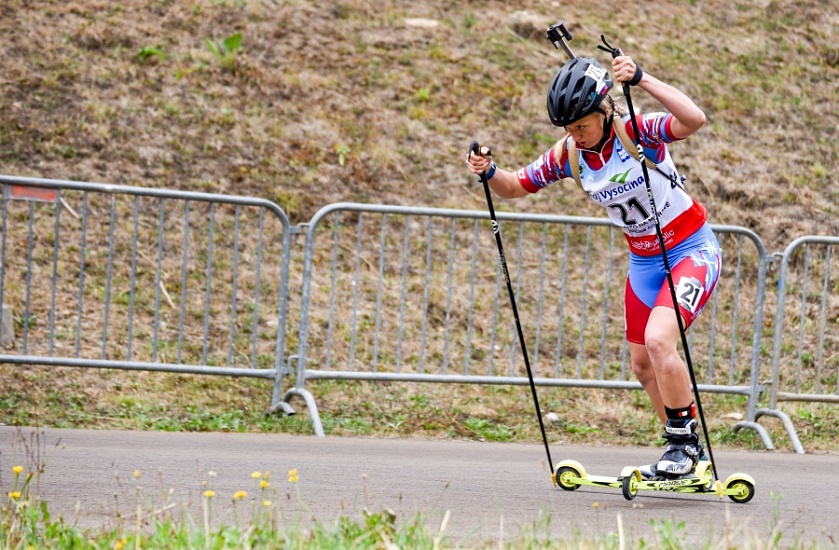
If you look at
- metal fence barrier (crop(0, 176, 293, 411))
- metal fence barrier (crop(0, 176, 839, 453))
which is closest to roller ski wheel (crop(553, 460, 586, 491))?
metal fence barrier (crop(0, 176, 839, 453))

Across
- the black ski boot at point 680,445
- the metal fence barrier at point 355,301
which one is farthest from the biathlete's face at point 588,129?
the metal fence barrier at point 355,301

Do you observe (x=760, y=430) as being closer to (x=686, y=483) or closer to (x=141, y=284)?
(x=686, y=483)

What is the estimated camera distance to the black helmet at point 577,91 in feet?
16.7

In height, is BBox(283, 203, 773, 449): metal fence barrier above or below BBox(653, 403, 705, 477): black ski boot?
above

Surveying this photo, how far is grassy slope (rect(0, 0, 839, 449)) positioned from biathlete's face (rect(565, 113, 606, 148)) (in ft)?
11.9

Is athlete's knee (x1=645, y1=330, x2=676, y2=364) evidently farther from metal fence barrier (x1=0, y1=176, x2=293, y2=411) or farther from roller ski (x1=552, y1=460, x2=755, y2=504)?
metal fence barrier (x1=0, y1=176, x2=293, y2=411)

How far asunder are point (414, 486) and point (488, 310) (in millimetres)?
4732

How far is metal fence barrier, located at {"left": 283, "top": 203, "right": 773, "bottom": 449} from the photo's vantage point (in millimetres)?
8289

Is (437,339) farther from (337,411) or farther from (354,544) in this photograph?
(354,544)

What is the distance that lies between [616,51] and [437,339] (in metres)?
5.12

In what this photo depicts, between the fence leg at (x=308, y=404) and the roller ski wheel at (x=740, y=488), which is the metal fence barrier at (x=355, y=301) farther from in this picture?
the roller ski wheel at (x=740, y=488)

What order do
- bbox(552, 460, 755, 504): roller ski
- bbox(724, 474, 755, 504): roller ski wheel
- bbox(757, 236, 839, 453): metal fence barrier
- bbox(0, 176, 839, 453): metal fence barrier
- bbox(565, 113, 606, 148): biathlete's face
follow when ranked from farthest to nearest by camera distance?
bbox(757, 236, 839, 453): metal fence barrier < bbox(0, 176, 839, 453): metal fence barrier < bbox(724, 474, 755, 504): roller ski wheel < bbox(552, 460, 755, 504): roller ski < bbox(565, 113, 606, 148): biathlete's face

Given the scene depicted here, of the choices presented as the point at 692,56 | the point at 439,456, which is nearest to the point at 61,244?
the point at 439,456

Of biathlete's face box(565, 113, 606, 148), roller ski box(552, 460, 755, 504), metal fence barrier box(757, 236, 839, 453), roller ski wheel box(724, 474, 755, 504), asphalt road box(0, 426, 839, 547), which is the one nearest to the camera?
asphalt road box(0, 426, 839, 547)
